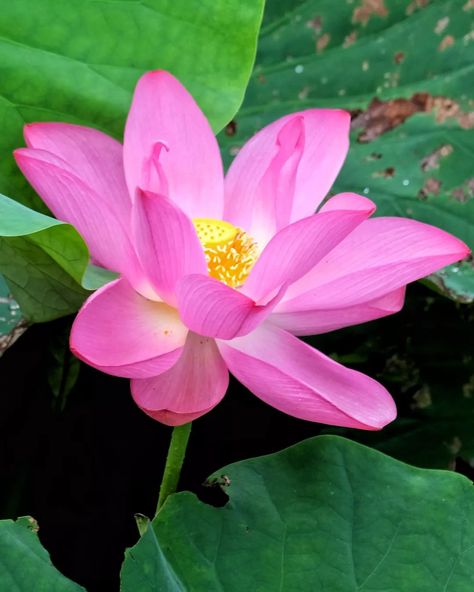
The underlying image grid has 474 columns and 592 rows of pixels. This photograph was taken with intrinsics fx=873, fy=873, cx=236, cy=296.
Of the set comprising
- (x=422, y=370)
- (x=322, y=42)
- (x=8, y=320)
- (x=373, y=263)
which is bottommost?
(x=422, y=370)

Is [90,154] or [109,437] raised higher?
[90,154]

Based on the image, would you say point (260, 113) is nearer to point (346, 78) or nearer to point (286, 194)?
point (346, 78)

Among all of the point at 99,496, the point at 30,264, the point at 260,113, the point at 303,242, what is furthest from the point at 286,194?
the point at 99,496

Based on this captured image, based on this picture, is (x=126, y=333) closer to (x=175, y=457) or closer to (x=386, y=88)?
(x=175, y=457)

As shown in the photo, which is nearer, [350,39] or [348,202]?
[348,202]

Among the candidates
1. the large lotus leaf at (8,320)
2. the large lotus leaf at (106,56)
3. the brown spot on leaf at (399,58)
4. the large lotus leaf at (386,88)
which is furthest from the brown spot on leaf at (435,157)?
the large lotus leaf at (8,320)

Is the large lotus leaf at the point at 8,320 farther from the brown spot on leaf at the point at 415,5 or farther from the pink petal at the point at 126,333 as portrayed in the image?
the brown spot on leaf at the point at 415,5

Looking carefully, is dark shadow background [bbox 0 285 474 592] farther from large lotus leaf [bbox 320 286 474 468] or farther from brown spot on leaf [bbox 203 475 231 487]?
brown spot on leaf [bbox 203 475 231 487]

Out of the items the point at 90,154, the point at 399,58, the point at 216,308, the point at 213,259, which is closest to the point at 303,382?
the point at 216,308
